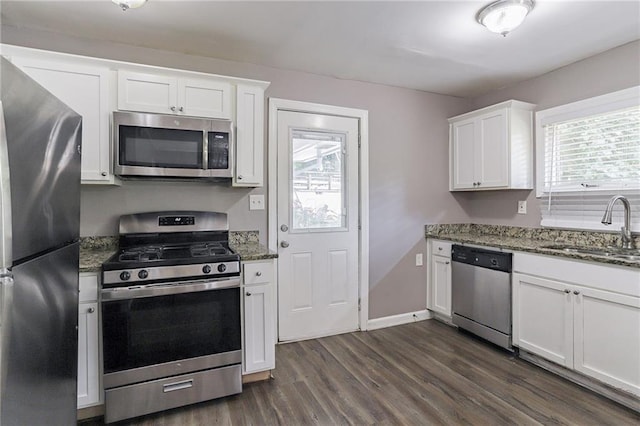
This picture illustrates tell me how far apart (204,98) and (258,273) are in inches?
50.1

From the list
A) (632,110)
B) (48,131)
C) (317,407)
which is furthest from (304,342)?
(632,110)

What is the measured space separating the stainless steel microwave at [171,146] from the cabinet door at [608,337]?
8.37ft

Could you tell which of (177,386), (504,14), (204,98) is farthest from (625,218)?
(177,386)

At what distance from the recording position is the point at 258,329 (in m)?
2.24

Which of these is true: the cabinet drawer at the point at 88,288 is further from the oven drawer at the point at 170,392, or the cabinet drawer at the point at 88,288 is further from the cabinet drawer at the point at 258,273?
the cabinet drawer at the point at 258,273

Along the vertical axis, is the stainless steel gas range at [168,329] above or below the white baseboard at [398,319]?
above

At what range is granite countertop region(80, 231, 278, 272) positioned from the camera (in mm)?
1917

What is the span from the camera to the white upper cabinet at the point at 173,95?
2170 mm

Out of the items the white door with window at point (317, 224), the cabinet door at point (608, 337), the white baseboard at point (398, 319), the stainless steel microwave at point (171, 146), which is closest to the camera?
the cabinet door at point (608, 337)

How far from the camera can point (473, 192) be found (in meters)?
3.71

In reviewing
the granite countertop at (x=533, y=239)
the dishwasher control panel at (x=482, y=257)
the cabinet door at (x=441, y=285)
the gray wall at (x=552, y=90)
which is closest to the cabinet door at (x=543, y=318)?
the dishwasher control panel at (x=482, y=257)

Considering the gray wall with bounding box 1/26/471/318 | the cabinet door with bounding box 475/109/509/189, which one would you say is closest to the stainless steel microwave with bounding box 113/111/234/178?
the gray wall with bounding box 1/26/471/318

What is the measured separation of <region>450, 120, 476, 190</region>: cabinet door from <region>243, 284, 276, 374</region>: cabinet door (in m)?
2.36

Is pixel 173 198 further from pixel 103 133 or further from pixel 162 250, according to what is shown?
pixel 103 133
